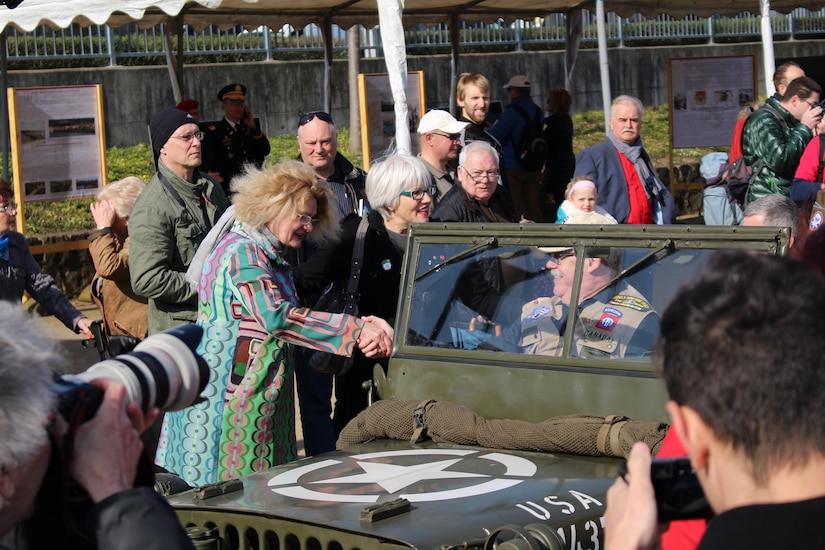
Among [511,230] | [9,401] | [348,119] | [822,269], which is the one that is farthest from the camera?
[348,119]

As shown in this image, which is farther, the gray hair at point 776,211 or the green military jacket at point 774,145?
the green military jacket at point 774,145

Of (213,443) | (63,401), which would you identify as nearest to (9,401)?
(63,401)

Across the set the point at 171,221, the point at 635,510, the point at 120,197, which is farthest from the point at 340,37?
the point at 635,510

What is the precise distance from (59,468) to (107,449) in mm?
66

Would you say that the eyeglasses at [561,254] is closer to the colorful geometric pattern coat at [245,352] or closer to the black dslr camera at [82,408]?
the colorful geometric pattern coat at [245,352]

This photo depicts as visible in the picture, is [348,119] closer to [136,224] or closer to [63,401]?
[136,224]

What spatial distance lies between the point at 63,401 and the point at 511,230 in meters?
2.56

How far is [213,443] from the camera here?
13.4ft

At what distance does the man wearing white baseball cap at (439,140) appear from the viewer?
6098 millimetres

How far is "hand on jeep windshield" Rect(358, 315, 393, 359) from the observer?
13.4ft

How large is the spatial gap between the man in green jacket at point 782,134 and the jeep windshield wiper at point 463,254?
3715 mm

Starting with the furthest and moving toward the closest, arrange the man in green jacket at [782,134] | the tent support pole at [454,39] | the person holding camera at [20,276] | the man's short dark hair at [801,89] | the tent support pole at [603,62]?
the tent support pole at [454,39] < the tent support pole at [603,62] < the man's short dark hair at [801,89] < the man in green jacket at [782,134] < the person holding camera at [20,276]

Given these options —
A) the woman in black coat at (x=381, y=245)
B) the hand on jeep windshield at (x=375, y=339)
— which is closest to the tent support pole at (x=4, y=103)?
the woman in black coat at (x=381, y=245)

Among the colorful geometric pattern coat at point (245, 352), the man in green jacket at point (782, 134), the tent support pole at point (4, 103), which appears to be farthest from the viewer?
the tent support pole at point (4, 103)
